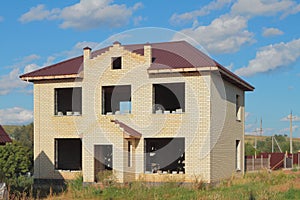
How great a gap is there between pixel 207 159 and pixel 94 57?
7089mm

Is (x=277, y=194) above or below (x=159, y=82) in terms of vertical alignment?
below

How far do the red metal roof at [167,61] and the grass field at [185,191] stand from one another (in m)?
5.10

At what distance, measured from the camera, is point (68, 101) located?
26.9 m

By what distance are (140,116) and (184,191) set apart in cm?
461

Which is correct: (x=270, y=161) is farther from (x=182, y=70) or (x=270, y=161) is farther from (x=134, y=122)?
(x=182, y=70)

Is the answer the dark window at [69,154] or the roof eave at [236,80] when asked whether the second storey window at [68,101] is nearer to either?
the dark window at [69,154]

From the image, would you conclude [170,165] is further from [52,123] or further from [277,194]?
[277,194]

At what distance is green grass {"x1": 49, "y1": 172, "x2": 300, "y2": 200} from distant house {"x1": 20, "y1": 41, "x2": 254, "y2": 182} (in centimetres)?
93

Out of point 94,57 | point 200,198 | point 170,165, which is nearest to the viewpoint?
point 200,198

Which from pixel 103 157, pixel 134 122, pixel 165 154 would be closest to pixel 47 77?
pixel 103 157

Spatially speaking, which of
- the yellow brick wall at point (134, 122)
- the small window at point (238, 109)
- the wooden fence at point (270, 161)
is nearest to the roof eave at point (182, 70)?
the yellow brick wall at point (134, 122)

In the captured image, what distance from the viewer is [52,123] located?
78.9 ft

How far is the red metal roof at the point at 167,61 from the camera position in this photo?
21652 millimetres

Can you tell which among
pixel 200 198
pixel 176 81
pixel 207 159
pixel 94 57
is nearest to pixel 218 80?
pixel 176 81
